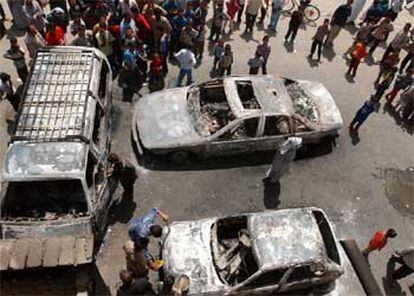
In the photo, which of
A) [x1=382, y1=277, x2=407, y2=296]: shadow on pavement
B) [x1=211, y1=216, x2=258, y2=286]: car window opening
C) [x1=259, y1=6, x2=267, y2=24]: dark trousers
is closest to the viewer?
[x1=211, y1=216, x2=258, y2=286]: car window opening

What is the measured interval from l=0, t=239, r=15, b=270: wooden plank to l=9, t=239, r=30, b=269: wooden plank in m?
0.06

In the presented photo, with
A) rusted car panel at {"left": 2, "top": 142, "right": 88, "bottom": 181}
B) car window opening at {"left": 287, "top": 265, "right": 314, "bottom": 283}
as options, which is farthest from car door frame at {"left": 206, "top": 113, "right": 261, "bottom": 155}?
car window opening at {"left": 287, "top": 265, "right": 314, "bottom": 283}

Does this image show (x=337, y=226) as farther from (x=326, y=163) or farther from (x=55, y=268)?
(x=55, y=268)

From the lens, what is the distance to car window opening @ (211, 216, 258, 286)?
31.0 feet

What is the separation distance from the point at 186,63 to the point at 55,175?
210 inches

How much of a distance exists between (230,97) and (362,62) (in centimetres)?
619

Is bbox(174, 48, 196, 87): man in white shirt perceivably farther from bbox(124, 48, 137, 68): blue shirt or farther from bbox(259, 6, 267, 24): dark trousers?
bbox(259, 6, 267, 24): dark trousers

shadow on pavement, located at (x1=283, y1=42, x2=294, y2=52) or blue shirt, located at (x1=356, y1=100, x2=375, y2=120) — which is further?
shadow on pavement, located at (x1=283, y1=42, x2=294, y2=52)

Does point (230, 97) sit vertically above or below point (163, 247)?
above

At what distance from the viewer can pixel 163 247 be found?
962 cm

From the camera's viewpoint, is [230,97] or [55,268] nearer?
[55,268]

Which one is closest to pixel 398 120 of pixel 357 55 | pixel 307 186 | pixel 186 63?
pixel 357 55

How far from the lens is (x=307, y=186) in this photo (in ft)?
40.1

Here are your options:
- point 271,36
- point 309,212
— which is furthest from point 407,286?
point 271,36
